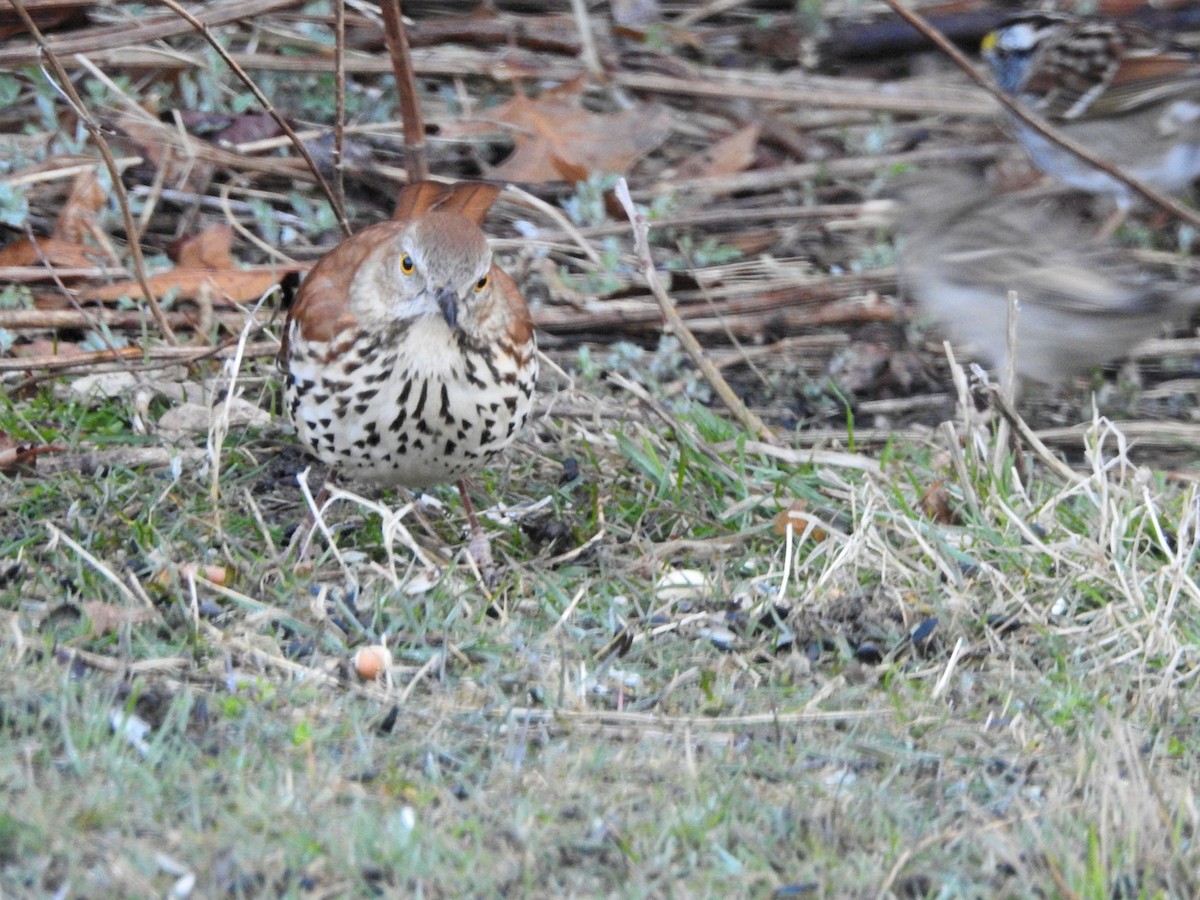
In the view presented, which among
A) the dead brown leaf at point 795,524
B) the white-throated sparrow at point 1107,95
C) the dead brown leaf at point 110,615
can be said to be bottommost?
the white-throated sparrow at point 1107,95

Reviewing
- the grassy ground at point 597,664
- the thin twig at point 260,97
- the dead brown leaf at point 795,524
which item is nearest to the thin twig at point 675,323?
the grassy ground at point 597,664

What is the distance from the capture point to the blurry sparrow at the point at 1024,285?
213 inches

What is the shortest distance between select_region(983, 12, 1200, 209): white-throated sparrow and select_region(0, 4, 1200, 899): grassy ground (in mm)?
2400

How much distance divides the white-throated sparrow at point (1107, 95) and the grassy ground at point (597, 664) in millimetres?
2400

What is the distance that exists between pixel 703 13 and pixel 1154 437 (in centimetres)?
337

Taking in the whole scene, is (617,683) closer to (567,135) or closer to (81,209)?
(81,209)

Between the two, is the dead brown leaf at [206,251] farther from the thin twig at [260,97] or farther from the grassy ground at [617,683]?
the grassy ground at [617,683]

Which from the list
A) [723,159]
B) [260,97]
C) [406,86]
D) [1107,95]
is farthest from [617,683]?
[1107,95]

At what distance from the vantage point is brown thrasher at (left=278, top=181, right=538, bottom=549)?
12.1 feet

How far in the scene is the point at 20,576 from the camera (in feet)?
12.0

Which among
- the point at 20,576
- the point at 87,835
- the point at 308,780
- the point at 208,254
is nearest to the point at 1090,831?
the point at 308,780

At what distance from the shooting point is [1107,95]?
7156 millimetres

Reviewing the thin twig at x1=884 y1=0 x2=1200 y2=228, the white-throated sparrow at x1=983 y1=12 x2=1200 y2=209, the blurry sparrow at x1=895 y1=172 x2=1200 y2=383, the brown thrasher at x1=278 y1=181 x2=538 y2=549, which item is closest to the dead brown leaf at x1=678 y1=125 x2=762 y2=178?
the blurry sparrow at x1=895 y1=172 x2=1200 y2=383

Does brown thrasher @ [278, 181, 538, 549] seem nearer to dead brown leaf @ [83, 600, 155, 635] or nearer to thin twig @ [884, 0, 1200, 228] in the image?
→ dead brown leaf @ [83, 600, 155, 635]
